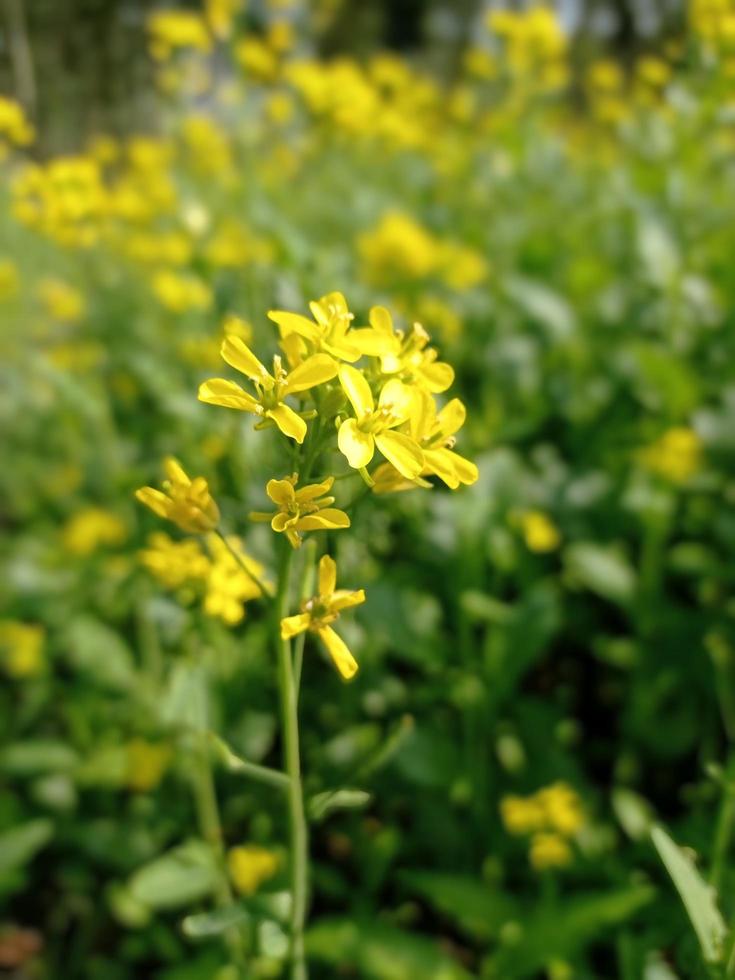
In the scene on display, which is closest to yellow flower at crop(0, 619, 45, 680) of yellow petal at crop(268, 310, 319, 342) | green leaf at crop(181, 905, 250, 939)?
green leaf at crop(181, 905, 250, 939)

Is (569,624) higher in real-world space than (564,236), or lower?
lower

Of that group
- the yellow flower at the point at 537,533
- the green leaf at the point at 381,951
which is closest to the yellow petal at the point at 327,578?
the green leaf at the point at 381,951

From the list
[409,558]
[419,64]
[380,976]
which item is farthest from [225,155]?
[419,64]

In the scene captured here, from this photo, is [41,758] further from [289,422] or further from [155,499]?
[289,422]

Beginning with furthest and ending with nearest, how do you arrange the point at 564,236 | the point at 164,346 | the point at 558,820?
the point at 564,236
the point at 164,346
the point at 558,820

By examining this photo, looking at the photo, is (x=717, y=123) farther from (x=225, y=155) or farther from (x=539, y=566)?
(x=225, y=155)

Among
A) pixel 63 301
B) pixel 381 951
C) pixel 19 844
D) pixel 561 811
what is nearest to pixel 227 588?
pixel 381 951
